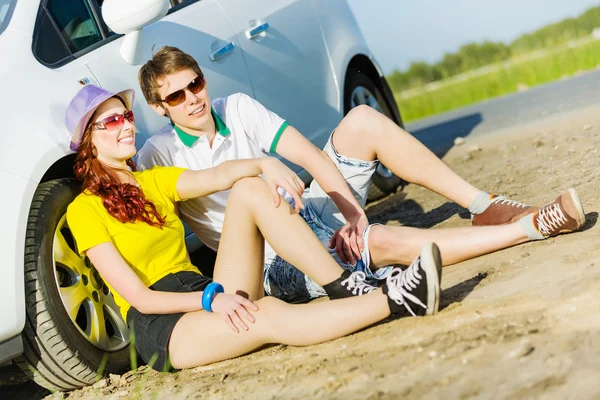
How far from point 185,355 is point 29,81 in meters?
1.27

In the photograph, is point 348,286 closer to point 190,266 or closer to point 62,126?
point 190,266

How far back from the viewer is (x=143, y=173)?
11.9 feet

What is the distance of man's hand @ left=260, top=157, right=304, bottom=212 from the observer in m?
3.29

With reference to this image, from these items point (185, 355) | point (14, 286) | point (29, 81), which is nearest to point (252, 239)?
point (185, 355)

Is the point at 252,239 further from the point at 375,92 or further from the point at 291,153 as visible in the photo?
the point at 375,92

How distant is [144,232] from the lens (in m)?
3.43

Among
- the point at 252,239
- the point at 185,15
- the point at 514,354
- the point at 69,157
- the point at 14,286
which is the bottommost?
the point at 514,354

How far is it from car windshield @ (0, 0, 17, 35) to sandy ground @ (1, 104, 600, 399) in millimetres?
1517

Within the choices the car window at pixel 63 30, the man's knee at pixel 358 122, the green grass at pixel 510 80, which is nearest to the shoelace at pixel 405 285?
the man's knee at pixel 358 122

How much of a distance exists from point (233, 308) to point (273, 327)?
16cm

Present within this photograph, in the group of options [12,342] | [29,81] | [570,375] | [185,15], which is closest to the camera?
[570,375]

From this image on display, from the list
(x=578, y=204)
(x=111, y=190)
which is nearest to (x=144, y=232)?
(x=111, y=190)

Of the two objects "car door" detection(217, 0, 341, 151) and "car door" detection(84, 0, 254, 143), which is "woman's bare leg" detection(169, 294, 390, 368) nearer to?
"car door" detection(84, 0, 254, 143)

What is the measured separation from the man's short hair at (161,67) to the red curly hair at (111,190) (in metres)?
0.37
